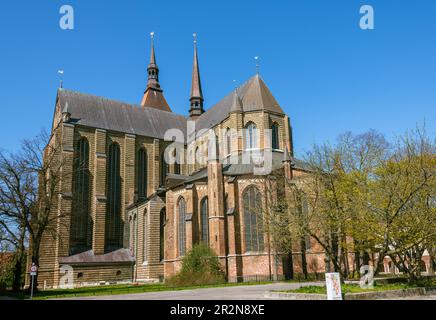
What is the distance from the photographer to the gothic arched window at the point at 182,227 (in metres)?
37.2

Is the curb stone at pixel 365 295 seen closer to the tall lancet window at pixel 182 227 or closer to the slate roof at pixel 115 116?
the tall lancet window at pixel 182 227

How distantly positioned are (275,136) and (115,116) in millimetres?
21394

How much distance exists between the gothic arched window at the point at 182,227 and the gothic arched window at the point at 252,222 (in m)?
6.46

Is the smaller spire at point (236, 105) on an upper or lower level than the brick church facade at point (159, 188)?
upper

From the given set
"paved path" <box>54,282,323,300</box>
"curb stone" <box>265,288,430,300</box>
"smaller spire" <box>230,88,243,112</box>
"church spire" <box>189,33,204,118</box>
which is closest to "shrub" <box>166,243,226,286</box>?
"paved path" <box>54,282,323,300</box>

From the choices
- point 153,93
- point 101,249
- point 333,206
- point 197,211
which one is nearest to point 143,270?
point 101,249

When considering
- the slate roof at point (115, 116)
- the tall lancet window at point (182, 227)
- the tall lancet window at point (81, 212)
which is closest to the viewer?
the tall lancet window at point (182, 227)

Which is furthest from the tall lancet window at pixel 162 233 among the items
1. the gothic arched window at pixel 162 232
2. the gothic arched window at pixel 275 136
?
the gothic arched window at pixel 275 136

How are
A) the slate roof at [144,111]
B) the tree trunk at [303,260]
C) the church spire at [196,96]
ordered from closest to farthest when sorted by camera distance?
1. the tree trunk at [303,260]
2. the slate roof at [144,111]
3. the church spire at [196,96]

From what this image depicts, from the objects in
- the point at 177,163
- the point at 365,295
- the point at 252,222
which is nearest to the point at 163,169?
the point at 177,163

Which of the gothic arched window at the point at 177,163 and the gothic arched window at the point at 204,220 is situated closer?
the gothic arched window at the point at 204,220

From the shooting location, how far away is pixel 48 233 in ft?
135

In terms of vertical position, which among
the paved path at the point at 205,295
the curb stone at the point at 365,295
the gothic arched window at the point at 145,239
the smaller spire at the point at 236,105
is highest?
the smaller spire at the point at 236,105

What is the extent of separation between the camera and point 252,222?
113 ft
